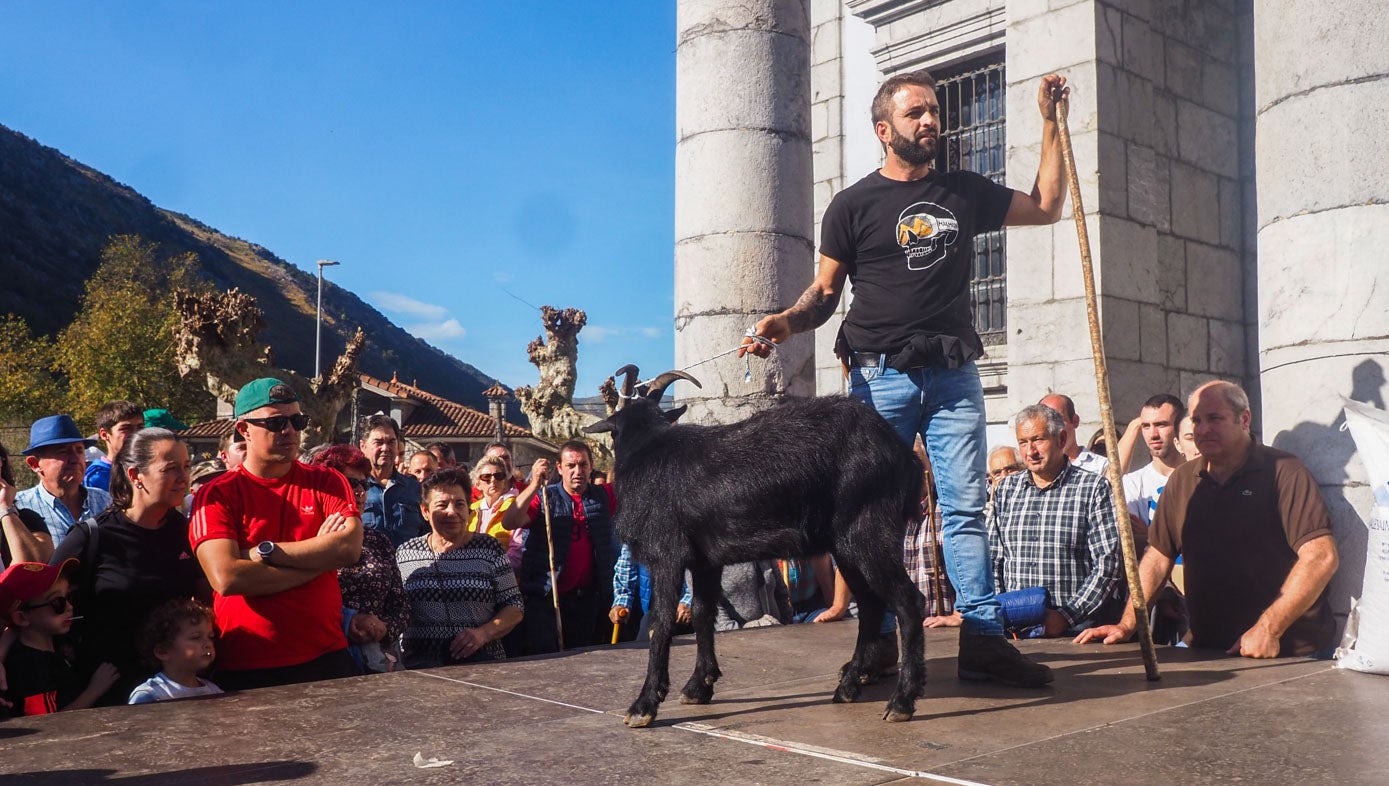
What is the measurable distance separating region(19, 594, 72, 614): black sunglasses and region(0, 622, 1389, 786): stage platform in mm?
Answer: 569

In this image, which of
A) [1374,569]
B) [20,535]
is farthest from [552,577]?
[1374,569]

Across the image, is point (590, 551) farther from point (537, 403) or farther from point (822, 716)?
point (537, 403)

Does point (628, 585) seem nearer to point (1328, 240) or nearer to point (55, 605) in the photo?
point (55, 605)

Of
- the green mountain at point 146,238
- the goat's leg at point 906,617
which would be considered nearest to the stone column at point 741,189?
the goat's leg at point 906,617

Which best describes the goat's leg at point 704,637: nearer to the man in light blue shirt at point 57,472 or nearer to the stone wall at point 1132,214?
the man in light blue shirt at point 57,472

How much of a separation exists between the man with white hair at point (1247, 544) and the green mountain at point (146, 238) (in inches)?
3206

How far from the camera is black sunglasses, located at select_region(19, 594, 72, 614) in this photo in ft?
14.6

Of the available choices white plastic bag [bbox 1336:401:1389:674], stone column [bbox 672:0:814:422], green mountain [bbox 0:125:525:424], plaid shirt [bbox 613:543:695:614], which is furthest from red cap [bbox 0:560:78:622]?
green mountain [bbox 0:125:525:424]

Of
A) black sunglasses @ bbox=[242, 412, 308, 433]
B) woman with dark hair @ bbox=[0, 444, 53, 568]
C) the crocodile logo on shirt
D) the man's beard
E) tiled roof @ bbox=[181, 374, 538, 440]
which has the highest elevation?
tiled roof @ bbox=[181, 374, 538, 440]

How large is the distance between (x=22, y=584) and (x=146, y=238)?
467ft

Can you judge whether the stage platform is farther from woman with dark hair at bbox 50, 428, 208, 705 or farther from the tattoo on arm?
the tattoo on arm

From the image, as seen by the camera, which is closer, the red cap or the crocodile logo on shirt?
the red cap

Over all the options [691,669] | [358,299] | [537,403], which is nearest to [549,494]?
[691,669]

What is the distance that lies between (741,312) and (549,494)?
1817mm
